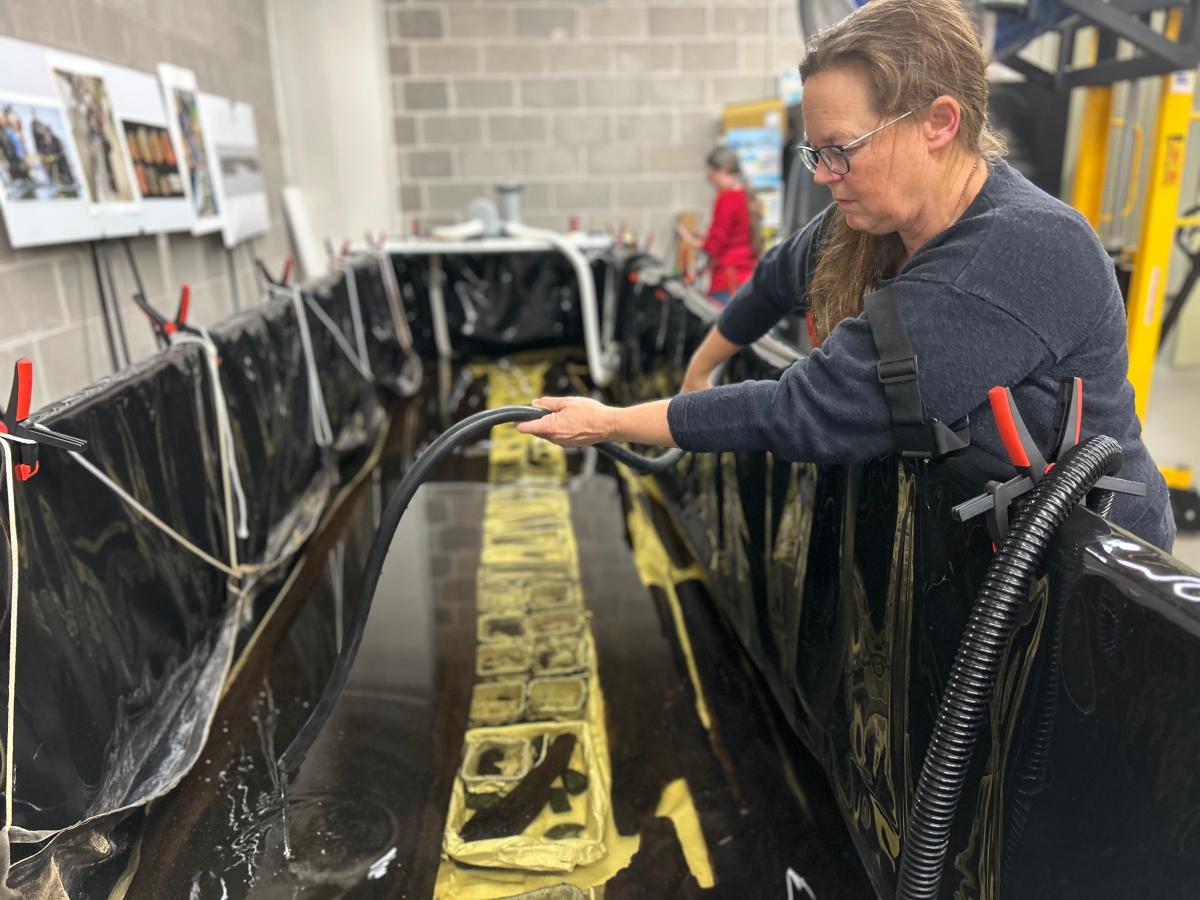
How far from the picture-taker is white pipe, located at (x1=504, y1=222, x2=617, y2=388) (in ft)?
16.0

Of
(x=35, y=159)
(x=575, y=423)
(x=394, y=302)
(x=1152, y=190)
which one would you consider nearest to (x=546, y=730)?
(x=575, y=423)

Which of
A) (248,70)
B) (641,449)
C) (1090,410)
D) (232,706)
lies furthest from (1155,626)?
(248,70)

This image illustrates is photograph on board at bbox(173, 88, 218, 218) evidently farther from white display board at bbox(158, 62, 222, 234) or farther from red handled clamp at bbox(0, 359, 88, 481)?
red handled clamp at bbox(0, 359, 88, 481)

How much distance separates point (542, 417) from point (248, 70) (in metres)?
4.09

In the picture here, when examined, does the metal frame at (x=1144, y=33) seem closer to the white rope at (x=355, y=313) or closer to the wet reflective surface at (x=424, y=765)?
the wet reflective surface at (x=424, y=765)

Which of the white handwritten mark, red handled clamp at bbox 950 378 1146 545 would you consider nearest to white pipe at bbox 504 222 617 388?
the white handwritten mark

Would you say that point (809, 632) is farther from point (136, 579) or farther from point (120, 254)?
point (120, 254)

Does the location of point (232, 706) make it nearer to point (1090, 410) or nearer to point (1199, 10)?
point (1090, 410)

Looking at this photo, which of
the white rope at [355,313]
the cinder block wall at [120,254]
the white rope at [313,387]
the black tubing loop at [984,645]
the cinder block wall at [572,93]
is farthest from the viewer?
the cinder block wall at [572,93]

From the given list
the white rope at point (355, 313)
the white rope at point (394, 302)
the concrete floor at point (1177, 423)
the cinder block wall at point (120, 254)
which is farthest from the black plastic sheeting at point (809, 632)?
the white rope at point (394, 302)

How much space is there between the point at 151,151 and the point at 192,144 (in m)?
0.45

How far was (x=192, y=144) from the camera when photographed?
3.52m

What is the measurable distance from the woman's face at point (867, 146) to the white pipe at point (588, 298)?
3742mm

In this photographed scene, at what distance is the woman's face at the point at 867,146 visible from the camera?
3.47ft
